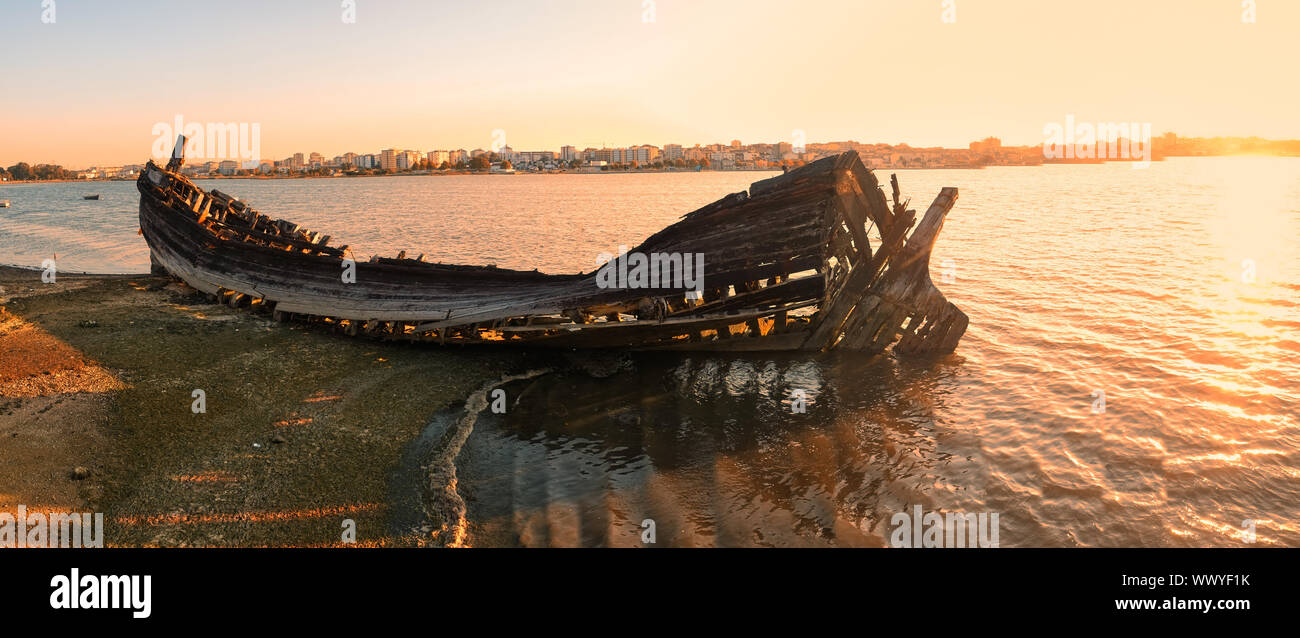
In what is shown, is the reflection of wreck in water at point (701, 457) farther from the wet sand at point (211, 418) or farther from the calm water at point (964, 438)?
the wet sand at point (211, 418)

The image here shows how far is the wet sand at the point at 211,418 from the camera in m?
8.83

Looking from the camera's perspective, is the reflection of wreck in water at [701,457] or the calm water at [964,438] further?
the calm water at [964,438]

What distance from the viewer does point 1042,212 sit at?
67438mm

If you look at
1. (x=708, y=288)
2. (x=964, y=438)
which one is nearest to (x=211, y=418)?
(x=708, y=288)

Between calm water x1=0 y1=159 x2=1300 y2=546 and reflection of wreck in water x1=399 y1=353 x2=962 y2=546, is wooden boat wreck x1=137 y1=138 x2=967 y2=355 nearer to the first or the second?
calm water x1=0 y1=159 x2=1300 y2=546

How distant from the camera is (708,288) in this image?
50.5ft

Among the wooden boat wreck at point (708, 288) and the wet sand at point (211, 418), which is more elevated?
the wooden boat wreck at point (708, 288)

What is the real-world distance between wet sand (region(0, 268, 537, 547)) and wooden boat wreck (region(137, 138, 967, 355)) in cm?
97

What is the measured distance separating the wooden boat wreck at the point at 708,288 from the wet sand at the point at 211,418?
968 mm

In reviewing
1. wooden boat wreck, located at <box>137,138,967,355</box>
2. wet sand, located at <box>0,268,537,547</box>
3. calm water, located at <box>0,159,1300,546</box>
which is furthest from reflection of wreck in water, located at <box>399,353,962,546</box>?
wet sand, located at <box>0,268,537,547</box>

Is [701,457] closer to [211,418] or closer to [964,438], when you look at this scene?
[964,438]

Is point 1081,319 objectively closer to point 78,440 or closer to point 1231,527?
point 1231,527

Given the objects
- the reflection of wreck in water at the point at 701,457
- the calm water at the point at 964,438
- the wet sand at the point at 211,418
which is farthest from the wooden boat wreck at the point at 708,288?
the reflection of wreck in water at the point at 701,457
